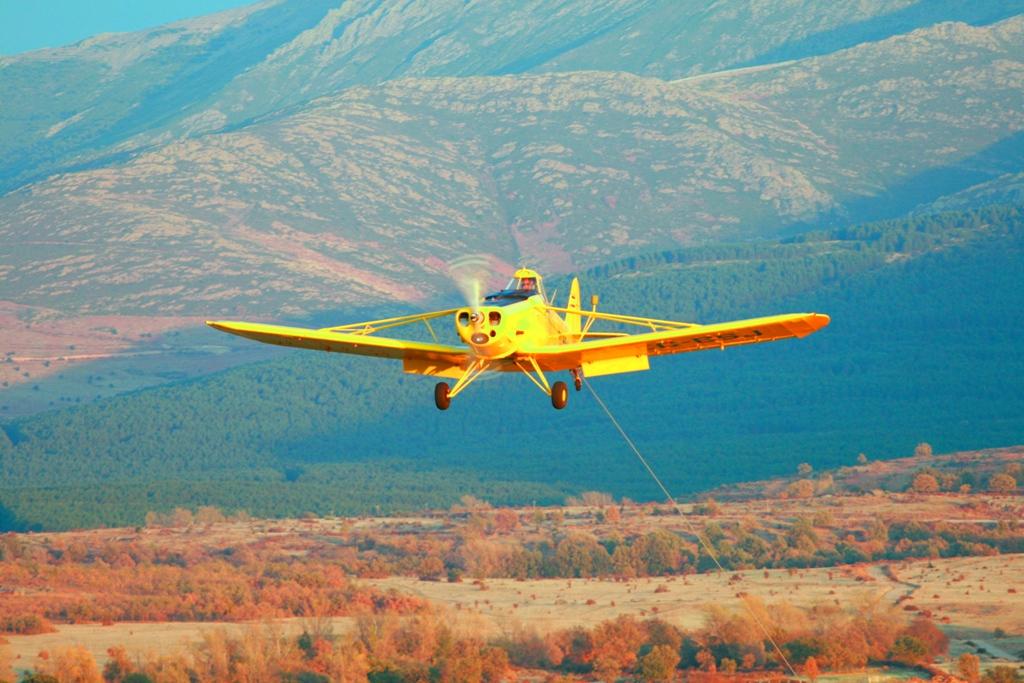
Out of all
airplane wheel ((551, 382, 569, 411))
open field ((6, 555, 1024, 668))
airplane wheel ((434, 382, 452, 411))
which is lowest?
airplane wheel ((434, 382, 452, 411))

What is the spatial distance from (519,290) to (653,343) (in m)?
4.92

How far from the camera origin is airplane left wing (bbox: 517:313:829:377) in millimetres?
65750

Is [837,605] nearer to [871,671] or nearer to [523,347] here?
[871,671]

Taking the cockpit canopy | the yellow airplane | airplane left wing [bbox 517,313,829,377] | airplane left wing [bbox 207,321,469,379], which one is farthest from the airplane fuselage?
airplane left wing [bbox 207,321,469,379]

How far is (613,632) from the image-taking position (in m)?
171

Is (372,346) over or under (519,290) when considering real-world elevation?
under

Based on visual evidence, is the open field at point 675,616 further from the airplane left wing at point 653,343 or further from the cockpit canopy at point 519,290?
the cockpit canopy at point 519,290

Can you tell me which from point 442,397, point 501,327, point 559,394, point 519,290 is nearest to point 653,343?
point 559,394

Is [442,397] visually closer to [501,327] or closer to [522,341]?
[501,327]

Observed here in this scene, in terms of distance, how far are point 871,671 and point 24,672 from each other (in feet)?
220

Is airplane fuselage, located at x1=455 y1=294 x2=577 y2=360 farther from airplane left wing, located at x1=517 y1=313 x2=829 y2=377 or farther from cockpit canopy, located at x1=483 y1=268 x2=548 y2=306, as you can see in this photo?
airplane left wing, located at x1=517 y1=313 x2=829 y2=377

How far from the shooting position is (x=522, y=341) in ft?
216

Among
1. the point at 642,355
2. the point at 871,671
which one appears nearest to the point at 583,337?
the point at 642,355

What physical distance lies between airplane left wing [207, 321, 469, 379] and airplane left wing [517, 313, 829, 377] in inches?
105
